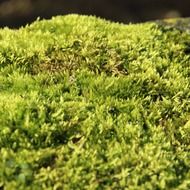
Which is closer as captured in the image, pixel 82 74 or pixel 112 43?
pixel 82 74

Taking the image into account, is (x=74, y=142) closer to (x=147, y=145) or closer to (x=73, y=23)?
(x=147, y=145)

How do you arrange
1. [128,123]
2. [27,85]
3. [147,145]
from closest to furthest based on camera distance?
[147,145], [128,123], [27,85]

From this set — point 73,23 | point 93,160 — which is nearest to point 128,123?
point 93,160

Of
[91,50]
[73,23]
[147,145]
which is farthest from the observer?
[73,23]

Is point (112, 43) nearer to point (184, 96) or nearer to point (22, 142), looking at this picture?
point (184, 96)

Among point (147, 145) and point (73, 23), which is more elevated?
point (73, 23)

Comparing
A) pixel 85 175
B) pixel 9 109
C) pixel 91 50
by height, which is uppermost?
pixel 91 50
